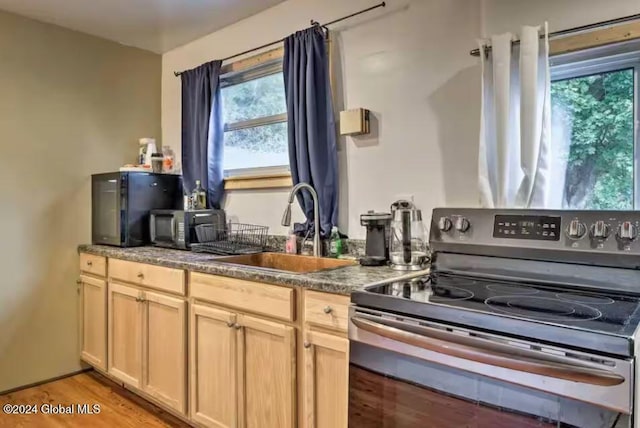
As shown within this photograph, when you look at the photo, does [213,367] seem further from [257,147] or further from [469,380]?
[257,147]

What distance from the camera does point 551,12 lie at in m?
1.72

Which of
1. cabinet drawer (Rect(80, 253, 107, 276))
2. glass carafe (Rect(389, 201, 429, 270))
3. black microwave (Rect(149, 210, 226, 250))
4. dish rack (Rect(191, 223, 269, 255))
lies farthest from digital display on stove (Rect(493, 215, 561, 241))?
cabinet drawer (Rect(80, 253, 107, 276))

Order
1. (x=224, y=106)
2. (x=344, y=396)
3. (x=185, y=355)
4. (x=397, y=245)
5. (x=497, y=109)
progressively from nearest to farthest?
1. (x=344, y=396)
2. (x=497, y=109)
3. (x=397, y=245)
4. (x=185, y=355)
5. (x=224, y=106)

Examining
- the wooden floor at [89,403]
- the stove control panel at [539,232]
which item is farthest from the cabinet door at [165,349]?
the stove control panel at [539,232]

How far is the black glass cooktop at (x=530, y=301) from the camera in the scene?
108 cm

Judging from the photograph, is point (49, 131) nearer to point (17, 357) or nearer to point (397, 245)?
point (17, 357)

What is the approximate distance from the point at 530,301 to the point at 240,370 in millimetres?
1227

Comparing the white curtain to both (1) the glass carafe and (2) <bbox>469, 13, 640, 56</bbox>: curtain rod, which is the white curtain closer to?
(2) <bbox>469, 13, 640, 56</bbox>: curtain rod

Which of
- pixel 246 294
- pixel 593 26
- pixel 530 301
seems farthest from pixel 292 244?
pixel 593 26

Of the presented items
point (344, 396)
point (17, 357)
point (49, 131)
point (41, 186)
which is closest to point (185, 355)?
point (344, 396)

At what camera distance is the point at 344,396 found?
5.18 feet

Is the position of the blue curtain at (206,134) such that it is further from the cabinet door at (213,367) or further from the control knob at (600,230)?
the control knob at (600,230)

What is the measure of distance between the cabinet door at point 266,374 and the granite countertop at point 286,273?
0.20m

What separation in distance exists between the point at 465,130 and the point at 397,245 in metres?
0.58
